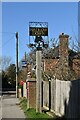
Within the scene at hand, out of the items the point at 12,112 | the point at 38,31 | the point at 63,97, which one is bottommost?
the point at 12,112

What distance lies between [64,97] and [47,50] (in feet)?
57.1

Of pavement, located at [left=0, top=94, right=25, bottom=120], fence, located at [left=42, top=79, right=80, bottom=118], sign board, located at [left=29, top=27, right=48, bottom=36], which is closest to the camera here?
fence, located at [left=42, top=79, right=80, bottom=118]

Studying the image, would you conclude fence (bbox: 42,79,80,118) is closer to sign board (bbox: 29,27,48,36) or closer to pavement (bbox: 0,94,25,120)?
pavement (bbox: 0,94,25,120)

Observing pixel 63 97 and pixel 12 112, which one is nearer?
pixel 63 97

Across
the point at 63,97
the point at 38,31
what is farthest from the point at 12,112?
the point at 38,31

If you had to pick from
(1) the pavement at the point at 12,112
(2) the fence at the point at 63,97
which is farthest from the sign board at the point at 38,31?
(2) the fence at the point at 63,97

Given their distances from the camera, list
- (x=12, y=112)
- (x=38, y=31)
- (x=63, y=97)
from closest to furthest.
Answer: (x=63, y=97) → (x=12, y=112) → (x=38, y=31)

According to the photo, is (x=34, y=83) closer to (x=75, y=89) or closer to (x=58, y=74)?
(x=58, y=74)

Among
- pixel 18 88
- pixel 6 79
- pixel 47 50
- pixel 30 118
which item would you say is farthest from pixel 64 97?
pixel 6 79

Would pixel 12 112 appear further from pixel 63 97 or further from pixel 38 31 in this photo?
pixel 38 31

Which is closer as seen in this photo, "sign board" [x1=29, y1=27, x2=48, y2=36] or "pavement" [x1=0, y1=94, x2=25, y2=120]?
"pavement" [x1=0, y1=94, x2=25, y2=120]

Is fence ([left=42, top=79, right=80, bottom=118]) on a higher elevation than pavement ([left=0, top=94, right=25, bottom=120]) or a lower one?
higher

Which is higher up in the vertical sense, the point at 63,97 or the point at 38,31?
the point at 38,31

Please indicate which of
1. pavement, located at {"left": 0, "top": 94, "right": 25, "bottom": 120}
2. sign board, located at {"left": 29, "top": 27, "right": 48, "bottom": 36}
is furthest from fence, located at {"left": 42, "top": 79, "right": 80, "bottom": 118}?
sign board, located at {"left": 29, "top": 27, "right": 48, "bottom": 36}
